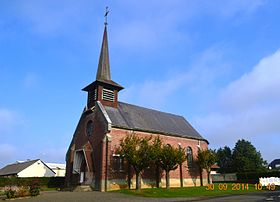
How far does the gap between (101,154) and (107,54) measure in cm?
1520

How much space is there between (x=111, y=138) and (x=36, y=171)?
139ft

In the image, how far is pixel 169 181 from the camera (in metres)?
37.5

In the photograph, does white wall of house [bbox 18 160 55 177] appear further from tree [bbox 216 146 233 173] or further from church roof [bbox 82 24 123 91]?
tree [bbox 216 146 233 173]

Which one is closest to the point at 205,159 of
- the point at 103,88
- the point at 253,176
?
the point at 253,176

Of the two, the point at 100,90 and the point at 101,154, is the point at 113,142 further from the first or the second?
the point at 100,90

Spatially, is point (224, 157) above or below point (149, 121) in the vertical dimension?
below

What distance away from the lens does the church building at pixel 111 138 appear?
1277 inches

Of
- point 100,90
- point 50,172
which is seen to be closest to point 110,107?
point 100,90

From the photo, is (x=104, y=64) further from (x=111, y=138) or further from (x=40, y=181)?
(x=40, y=181)

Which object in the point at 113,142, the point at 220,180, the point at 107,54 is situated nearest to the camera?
the point at 113,142

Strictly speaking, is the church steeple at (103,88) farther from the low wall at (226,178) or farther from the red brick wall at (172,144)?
the low wall at (226,178)

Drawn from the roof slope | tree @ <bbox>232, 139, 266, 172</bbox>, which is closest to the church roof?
the roof slope

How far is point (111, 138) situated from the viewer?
32875 mm

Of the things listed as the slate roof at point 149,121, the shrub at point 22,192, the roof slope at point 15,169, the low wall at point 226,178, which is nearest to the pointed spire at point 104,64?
the slate roof at point 149,121
